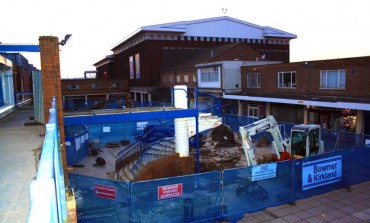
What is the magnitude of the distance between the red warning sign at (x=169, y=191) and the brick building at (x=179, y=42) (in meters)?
40.9

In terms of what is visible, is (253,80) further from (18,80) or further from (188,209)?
(188,209)

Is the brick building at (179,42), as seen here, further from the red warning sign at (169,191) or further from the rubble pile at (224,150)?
the red warning sign at (169,191)

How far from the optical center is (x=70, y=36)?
9773 millimetres

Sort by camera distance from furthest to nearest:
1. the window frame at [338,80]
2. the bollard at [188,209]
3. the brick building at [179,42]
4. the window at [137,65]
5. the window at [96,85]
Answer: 1. the window at [96,85]
2. the window at [137,65]
3. the brick building at [179,42]
4. the window frame at [338,80]
5. the bollard at [188,209]

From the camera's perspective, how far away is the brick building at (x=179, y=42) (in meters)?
52.3

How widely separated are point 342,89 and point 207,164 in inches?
459

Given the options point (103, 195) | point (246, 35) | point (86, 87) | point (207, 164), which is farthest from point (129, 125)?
point (246, 35)

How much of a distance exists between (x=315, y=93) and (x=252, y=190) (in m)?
16.5

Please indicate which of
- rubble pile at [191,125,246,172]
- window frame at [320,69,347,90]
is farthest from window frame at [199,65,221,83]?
window frame at [320,69,347,90]

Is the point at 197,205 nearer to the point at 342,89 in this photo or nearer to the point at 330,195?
the point at 330,195

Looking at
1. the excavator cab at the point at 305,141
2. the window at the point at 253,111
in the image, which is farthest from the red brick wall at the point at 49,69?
the window at the point at 253,111

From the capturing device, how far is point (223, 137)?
26.7 m

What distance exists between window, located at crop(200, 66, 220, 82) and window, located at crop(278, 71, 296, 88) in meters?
7.77

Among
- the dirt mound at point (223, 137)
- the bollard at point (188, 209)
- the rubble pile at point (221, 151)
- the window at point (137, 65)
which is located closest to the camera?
the bollard at point (188, 209)
